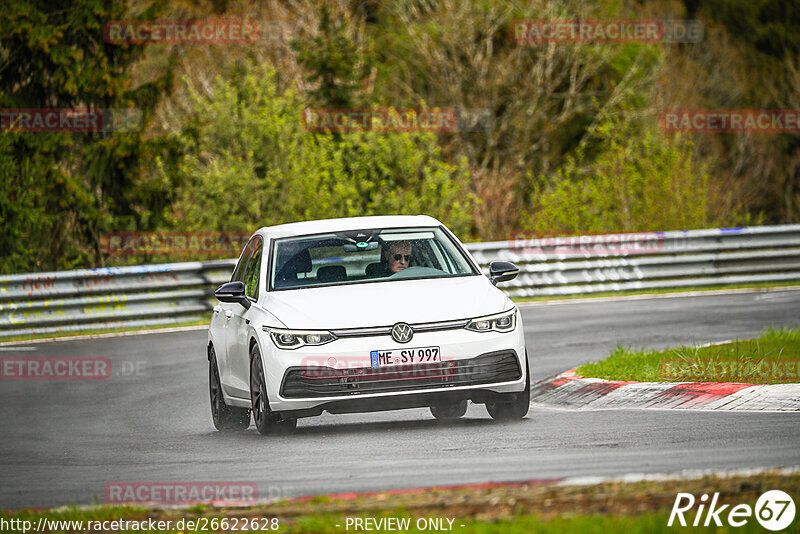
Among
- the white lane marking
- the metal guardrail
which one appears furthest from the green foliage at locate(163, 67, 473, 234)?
the white lane marking

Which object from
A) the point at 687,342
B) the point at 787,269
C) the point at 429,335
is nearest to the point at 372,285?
the point at 429,335

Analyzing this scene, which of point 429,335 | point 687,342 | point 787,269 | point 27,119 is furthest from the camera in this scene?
point 27,119

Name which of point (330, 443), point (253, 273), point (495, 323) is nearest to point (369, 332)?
point (330, 443)

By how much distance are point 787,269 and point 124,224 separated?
45.2 ft

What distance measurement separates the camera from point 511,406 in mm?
11055

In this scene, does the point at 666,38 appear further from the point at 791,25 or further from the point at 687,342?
the point at 687,342

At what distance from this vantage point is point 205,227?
3047 centimetres

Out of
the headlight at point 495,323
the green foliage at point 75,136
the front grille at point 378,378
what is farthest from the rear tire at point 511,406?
the green foliage at point 75,136

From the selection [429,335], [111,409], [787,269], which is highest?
[429,335]

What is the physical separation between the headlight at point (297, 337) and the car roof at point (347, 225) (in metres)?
1.47

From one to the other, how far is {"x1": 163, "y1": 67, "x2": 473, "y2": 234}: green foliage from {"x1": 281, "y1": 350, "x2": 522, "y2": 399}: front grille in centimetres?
1954

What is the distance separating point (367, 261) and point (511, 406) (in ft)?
6.28

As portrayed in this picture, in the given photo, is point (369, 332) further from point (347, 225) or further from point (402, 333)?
point (347, 225)

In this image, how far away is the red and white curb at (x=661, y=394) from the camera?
36.1 ft
